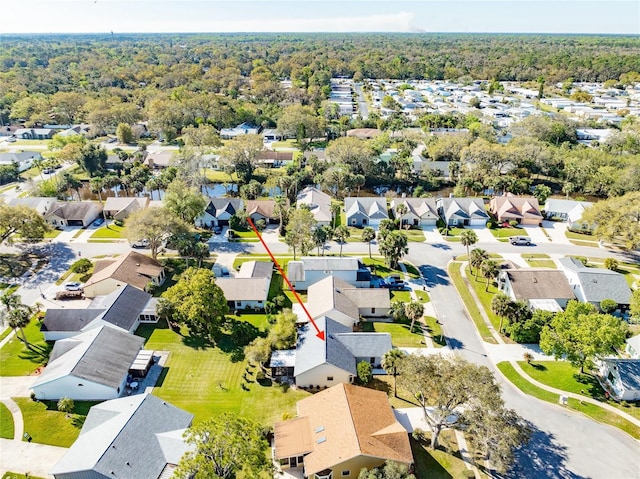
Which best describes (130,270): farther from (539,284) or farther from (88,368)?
(539,284)

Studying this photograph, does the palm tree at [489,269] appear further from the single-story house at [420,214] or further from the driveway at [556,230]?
the driveway at [556,230]

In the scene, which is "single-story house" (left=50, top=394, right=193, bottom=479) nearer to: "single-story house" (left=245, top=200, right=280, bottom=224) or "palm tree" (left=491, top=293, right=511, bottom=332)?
"palm tree" (left=491, top=293, right=511, bottom=332)

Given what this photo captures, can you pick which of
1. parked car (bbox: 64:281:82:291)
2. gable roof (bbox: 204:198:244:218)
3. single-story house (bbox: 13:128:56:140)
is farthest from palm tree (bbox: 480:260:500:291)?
single-story house (bbox: 13:128:56:140)

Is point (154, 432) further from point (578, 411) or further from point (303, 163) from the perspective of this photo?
point (303, 163)

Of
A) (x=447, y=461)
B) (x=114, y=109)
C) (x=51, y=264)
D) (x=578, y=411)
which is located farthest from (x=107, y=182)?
(x=578, y=411)

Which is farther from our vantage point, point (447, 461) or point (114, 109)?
point (114, 109)

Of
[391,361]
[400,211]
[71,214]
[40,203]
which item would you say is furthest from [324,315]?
[40,203]

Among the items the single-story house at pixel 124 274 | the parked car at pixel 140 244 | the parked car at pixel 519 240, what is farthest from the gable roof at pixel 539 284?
the parked car at pixel 140 244
